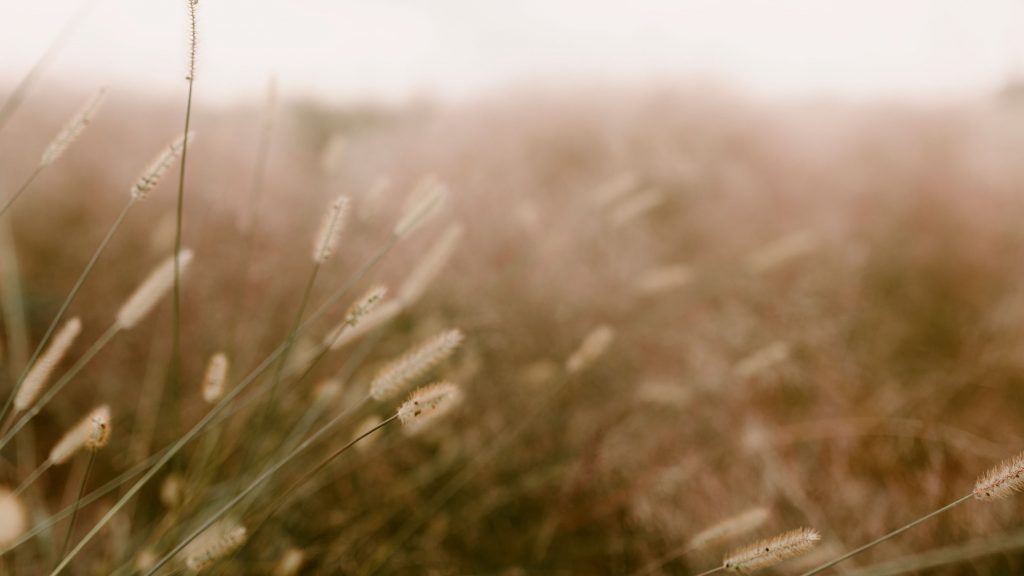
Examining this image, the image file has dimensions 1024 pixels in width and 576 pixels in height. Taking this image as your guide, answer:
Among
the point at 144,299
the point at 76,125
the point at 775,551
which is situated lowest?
the point at 775,551

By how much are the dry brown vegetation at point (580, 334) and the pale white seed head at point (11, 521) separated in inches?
2.9

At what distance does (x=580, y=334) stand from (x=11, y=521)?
4.64 ft

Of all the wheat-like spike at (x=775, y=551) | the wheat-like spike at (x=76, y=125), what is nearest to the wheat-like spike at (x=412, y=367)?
the wheat-like spike at (x=775, y=551)

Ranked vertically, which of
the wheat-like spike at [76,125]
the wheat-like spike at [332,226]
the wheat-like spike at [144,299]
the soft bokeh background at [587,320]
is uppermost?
the wheat-like spike at [76,125]

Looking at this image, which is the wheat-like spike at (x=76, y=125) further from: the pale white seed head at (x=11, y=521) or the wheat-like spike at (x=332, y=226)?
the pale white seed head at (x=11, y=521)

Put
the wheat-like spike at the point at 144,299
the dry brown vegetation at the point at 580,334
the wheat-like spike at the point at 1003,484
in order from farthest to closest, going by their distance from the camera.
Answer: the dry brown vegetation at the point at 580,334, the wheat-like spike at the point at 144,299, the wheat-like spike at the point at 1003,484

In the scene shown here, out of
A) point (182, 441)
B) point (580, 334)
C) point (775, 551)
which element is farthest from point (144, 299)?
point (580, 334)

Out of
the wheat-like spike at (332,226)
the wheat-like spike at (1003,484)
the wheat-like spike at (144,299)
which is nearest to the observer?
the wheat-like spike at (1003,484)

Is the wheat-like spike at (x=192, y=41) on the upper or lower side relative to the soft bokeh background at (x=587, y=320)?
upper

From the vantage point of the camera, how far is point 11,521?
99cm

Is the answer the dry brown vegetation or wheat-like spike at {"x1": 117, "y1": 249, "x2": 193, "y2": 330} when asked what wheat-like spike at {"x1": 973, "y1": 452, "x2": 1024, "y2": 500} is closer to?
the dry brown vegetation

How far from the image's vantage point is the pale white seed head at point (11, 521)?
88cm

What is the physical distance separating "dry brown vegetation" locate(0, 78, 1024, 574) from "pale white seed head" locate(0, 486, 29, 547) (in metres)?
0.07

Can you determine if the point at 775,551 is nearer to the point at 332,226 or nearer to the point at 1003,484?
the point at 1003,484
